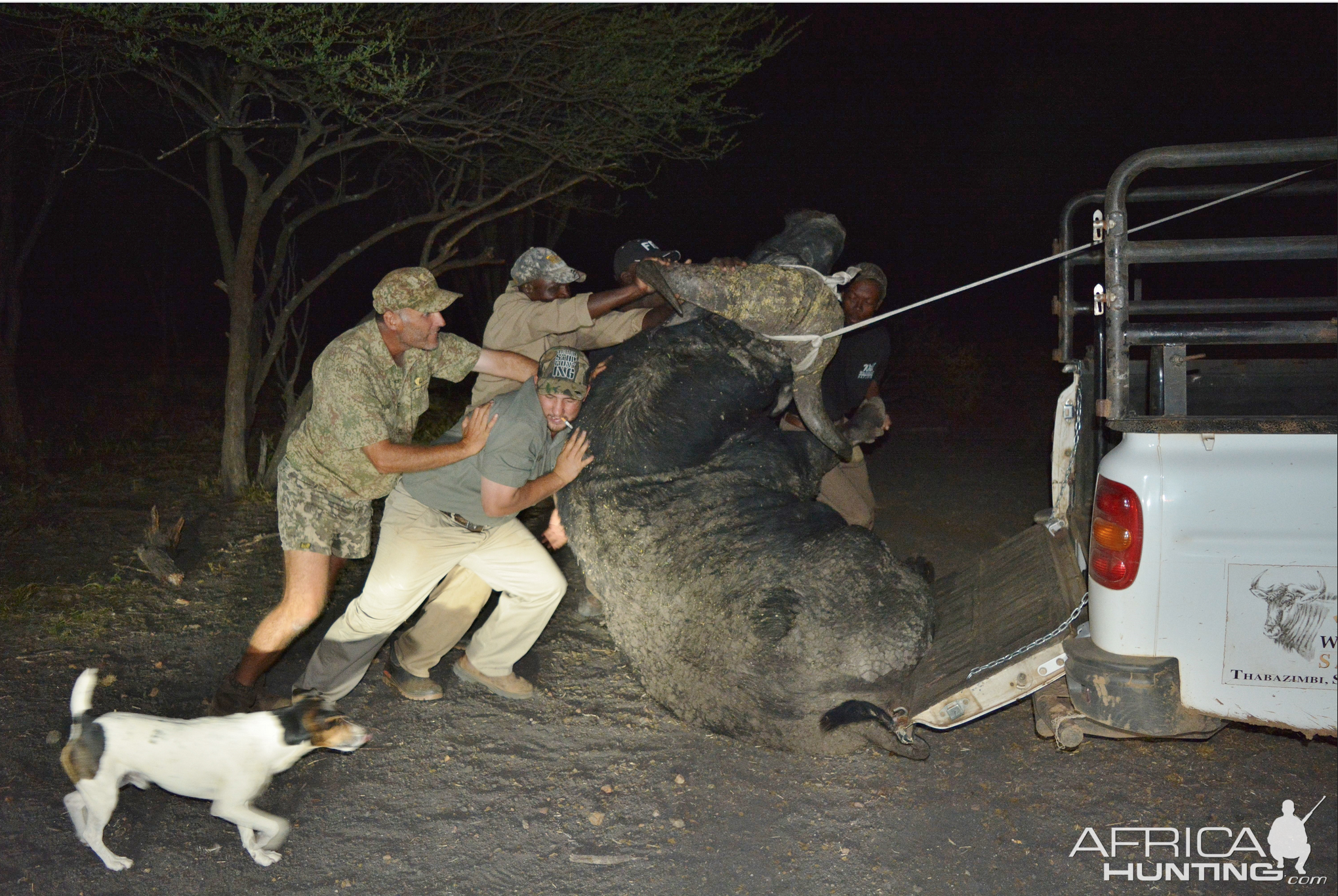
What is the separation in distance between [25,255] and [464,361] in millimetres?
8676

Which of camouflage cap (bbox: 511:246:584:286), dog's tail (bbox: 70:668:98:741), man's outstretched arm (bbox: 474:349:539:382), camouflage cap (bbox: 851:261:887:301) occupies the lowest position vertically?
dog's tail (bbox: 70:668:98:741)

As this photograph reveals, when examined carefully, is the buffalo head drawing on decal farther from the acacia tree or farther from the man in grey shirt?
the acacia tree

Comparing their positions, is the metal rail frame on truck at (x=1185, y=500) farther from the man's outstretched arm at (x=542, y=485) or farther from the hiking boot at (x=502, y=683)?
the hiking boot at (x=502, y=683)

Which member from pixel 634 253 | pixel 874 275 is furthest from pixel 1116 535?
pixel 874 275

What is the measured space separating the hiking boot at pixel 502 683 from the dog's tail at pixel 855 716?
148 cm

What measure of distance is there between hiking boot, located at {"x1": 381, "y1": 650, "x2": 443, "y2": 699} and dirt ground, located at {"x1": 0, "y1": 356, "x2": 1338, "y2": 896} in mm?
51

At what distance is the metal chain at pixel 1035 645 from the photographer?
326 cm

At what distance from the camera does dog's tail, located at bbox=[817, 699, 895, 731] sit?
11.0 ft

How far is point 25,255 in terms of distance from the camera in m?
10.3

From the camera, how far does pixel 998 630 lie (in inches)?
142

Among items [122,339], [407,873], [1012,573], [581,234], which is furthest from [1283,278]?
[122,339]

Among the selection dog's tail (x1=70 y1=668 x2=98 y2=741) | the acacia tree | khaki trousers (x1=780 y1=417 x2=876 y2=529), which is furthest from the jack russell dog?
the acacia tree

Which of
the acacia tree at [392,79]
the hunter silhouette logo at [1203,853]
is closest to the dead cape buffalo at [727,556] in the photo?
the hunter silhouette logo at [1203,853]

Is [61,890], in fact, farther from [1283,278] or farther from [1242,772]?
[1283,278]
